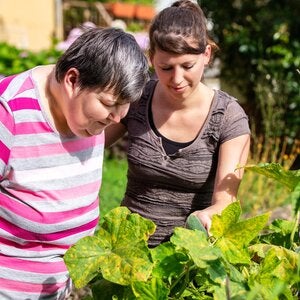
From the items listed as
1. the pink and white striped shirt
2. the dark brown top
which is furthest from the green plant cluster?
the pink and white striped shirt

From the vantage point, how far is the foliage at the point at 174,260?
127 centimetres

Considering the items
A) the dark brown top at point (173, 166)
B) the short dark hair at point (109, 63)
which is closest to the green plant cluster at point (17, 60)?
the dark brown top at point (173, 166)

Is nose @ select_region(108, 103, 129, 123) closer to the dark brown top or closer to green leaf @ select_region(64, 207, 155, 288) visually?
green leaf @ select_region(64, 207, 155, 288)

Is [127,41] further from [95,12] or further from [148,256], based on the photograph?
[95,12]

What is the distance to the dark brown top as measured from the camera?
2.12 m

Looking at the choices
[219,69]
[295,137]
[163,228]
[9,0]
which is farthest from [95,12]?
[163,228]

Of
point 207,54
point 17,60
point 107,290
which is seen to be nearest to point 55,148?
point 107,290

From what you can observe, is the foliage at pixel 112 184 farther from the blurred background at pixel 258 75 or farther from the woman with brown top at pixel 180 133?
the woman with brown top at pixel 180 133

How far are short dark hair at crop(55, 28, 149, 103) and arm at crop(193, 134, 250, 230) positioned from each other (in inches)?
20.3

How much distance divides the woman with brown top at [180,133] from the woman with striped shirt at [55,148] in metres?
0.39

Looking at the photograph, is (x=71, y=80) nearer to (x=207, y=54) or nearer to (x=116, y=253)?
(x=116, y=253)

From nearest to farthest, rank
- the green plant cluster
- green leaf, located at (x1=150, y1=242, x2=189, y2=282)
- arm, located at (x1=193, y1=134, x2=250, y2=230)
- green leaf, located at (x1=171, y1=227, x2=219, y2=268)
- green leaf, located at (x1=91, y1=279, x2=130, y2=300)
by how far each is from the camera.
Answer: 1. green leaf, located at (x1=171, y1=227, x2=219, y2=268)
2. green leaf, located at (x1=150, y1=242, x2=189, y2=282)
3. green leaf, located at (x1=91, y1=279, x2=130, y2=300)
4. arm, located at (x1=193, y1=134, x2=250, y2=230)
5. the green plant cluster

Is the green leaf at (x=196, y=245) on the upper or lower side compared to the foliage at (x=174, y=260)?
upper

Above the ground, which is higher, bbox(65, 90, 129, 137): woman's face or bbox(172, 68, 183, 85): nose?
bbox(65, 90, 129, 137): woman's face
